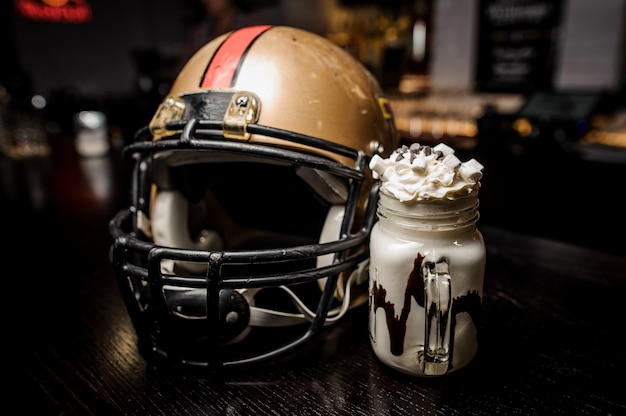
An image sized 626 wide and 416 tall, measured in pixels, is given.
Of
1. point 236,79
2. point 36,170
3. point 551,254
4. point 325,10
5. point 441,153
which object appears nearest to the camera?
point 441,153

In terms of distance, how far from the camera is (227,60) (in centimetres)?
72

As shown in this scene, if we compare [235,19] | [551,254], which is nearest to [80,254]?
[551,254]

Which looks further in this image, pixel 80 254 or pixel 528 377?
pixel 80 254

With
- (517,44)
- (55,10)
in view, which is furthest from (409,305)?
(55,10)

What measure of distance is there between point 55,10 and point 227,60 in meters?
4.95

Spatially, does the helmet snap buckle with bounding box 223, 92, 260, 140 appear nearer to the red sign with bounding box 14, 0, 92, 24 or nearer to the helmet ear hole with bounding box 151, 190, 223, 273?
the helmet ear hole with bounding box 151, 190, 223, 273

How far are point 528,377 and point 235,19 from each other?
247 centimetres

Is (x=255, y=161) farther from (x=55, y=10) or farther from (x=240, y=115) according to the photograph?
(x=55, y=10)

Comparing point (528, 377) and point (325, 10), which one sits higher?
point (325, 10)

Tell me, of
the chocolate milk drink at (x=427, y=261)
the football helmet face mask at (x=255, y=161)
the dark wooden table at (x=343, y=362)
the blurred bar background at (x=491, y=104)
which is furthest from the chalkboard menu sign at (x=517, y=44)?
the chocolate milk drink at (x=427, y=261)

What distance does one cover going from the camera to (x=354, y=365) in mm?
619

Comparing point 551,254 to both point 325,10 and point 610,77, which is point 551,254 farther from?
point 325,10

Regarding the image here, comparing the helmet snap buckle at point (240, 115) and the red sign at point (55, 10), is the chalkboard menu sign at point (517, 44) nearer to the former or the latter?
the helmet snap buckle at point (240, 115)

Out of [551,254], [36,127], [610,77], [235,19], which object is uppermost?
[235,19]
